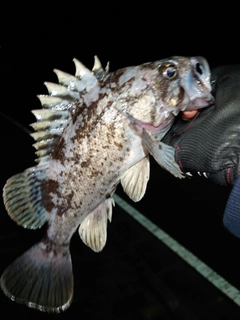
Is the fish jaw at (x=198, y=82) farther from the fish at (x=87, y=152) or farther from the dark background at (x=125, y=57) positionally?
the dark background at (x=125, y=57)

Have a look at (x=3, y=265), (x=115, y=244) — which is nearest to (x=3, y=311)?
(x=3, y=265)

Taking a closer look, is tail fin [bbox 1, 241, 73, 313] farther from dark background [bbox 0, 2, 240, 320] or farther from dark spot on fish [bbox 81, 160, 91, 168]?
dark background [bbox 0, 2, 240, 320]

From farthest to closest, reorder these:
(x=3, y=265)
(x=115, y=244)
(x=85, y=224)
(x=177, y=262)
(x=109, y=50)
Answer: (x=109, y=50), (x=115, y=244), (x=177, y=262), (x=3, y=265), (x=85, y=224)

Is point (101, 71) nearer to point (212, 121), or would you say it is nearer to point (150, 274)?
point (212, 121)

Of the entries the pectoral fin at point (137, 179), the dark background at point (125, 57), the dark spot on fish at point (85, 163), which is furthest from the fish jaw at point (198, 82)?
the dark background at point (125, 57)

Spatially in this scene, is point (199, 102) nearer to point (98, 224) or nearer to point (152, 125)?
point (152, 125)

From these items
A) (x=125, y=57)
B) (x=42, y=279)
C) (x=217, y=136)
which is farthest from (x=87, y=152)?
(x=125, y=57)

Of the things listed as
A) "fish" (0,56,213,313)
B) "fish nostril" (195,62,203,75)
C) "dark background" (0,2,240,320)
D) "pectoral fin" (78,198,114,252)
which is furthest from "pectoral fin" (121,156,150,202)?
"dark background" (0,2,240,320)
